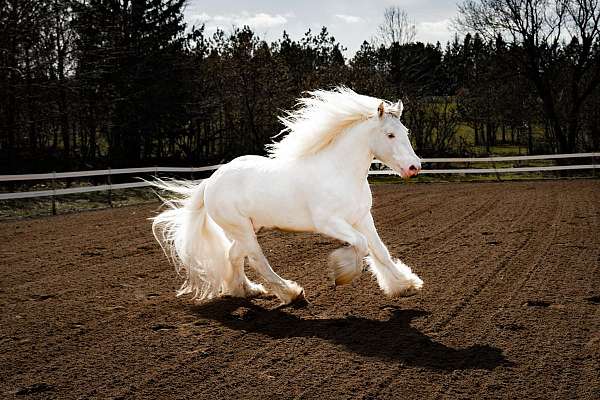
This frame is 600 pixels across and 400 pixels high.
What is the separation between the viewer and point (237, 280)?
21.0ft

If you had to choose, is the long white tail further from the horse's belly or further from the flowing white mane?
the flowing white mane

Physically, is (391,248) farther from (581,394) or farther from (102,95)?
(102,95)

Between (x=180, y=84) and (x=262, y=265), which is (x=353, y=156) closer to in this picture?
(x=262, y=265)

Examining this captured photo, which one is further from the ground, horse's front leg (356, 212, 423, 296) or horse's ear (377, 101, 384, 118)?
horse's ear (377, 101, 384, 118)

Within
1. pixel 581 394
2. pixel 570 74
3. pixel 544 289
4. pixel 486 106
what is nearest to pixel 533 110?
pixel 570 74

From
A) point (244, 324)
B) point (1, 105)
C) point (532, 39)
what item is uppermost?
point (532, 39)

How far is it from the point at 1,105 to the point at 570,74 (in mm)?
25126

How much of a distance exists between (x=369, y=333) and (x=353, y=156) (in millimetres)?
1756

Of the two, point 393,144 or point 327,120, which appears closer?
point 393,144

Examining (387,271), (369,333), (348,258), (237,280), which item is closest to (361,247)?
(348,258)

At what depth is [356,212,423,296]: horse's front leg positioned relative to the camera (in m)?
5.74

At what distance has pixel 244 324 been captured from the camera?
212 inches

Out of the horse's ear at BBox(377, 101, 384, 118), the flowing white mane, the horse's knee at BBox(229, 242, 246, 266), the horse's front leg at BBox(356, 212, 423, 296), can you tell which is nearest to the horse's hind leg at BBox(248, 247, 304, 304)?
the horse's knee at BBox(229, 242, 246, 266)

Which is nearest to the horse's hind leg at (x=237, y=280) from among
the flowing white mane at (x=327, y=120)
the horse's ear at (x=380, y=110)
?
the flowing white mane at (x=327, y=120)
